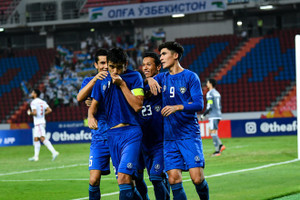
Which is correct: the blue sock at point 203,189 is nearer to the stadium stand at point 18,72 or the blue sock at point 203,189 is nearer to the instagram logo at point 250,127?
the instagram logo at point 250,127

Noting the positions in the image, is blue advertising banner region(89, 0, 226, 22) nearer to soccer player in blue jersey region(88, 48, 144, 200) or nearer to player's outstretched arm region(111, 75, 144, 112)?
soccer player in blue jersey region(88, 48, 144, 200)

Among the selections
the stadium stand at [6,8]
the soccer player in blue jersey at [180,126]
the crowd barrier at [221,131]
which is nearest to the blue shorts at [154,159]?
the soccer player in blue jersey at [180,126]

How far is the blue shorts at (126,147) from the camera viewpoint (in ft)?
21.0

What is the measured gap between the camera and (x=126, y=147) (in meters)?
6.53

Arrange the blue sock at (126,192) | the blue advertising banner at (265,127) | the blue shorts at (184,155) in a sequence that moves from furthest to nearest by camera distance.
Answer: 1. the blue advertising banner at (265,127)
2. the blue shorts at (184,155)
3. the blue sock at (126,192)

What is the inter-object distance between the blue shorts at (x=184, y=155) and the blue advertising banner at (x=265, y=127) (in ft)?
63.1

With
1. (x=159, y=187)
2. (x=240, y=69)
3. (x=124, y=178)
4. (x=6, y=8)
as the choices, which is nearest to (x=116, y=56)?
(x=124, y=178)

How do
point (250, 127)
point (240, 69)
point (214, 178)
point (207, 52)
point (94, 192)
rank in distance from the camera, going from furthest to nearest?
point (207, 52), point (240, 69), point (250, 127), point (214, 178), point (94, 192)

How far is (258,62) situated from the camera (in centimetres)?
3341

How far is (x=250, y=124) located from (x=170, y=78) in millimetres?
19402

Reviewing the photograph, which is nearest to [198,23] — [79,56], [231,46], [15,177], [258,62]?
[231,46]

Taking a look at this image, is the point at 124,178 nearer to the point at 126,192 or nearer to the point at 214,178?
the point at 126,192

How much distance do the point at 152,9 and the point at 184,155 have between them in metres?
28.0

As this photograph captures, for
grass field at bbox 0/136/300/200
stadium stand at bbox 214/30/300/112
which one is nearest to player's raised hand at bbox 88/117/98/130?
grass field at bbox 0/136/300/200
